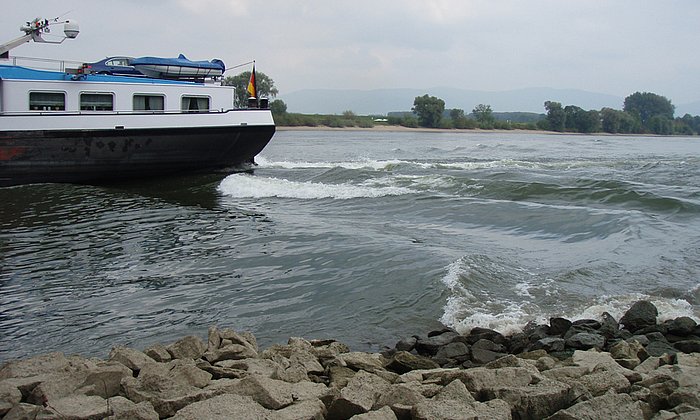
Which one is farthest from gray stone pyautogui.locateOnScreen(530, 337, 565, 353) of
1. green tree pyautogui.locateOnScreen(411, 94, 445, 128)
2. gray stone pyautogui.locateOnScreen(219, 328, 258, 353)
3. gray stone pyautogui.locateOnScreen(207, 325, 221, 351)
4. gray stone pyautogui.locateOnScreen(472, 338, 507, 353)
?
green tree pyautogui.locateOnScreen(411, 94, 445, 128)

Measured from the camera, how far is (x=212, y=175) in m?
22.4

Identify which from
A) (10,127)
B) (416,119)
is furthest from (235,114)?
(416,119)

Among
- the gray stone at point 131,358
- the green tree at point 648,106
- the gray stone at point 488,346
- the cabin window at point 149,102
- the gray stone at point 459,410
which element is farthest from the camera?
the green tree at point 648,106

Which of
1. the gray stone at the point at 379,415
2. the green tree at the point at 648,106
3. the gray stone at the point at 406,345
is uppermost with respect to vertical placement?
the green tree at the point at 648,106

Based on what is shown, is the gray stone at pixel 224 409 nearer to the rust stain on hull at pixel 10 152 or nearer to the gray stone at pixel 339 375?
the gray stone at pixel 339 375

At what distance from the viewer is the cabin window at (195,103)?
21375 mm

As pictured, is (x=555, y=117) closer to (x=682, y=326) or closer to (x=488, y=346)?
(x=682, y=326)

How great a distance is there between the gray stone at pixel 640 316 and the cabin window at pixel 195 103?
17024 millimetres

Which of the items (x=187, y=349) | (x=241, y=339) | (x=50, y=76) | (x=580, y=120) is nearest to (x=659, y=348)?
(x=241, y=339)

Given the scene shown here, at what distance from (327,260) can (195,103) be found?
12.9 metres

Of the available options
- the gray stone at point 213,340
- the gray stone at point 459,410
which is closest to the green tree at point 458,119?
the gray stone at point 213,340

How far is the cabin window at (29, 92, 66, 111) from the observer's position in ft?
61.6

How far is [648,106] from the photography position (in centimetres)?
12988

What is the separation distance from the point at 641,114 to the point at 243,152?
413 ft
